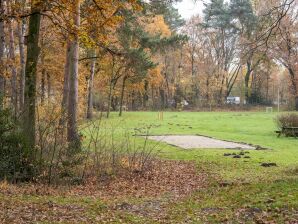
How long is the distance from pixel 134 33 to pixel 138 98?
48.2 m

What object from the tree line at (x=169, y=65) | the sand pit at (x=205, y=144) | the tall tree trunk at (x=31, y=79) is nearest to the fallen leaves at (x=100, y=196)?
the tall tree trunk at (x=31, y=79)

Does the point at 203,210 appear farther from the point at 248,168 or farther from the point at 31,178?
the point at 248,168

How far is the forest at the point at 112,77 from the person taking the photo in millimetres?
11445

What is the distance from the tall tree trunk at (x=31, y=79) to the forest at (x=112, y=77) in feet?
0.09

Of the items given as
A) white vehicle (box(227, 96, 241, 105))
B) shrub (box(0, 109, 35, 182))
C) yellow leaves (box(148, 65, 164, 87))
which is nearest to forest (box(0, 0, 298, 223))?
shrub (box(0, 109, 35, 182))

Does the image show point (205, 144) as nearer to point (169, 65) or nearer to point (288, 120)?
point (288, 120)

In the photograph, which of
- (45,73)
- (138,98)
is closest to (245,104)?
(138,98)

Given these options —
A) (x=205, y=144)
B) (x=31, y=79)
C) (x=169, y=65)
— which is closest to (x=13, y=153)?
(x=31, y=79)

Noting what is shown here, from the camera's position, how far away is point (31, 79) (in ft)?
37.8

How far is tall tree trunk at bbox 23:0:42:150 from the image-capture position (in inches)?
448

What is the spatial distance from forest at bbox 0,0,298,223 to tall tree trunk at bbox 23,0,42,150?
0.03 metres

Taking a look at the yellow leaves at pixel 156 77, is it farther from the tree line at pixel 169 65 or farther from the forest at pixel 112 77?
the forest at pixel 112 77

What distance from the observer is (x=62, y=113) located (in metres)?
11.9

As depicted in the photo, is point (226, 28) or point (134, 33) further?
point (226, 28)
